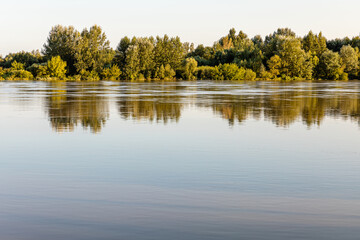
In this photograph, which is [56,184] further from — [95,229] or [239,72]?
[239,72]

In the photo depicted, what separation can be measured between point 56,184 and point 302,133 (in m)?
10.3

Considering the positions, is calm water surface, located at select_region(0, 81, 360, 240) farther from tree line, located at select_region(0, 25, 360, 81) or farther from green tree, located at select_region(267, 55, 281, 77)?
green tree, located at select_region(267, 55, 281, 77)

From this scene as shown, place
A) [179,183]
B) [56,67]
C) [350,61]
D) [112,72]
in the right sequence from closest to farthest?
1. [179,183]
2. [56,67]
3. [112,72]
4. [350,61]

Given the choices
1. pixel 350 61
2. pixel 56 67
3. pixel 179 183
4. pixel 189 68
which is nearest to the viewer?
pixel 179 183

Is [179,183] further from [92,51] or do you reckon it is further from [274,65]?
[274,65]

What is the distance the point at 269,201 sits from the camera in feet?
23.6

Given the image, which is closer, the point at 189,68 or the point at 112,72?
the point at 112,72

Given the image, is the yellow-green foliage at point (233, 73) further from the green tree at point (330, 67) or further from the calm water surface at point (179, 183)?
the calm water surface at point (179, 183)

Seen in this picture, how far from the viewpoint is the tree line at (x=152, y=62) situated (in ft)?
362

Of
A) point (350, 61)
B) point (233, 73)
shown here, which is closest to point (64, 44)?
point (233, 73)

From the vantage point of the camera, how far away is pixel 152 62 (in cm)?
11781

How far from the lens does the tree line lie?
110250 mm

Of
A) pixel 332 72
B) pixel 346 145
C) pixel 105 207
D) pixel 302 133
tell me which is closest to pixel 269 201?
pixel 105 207

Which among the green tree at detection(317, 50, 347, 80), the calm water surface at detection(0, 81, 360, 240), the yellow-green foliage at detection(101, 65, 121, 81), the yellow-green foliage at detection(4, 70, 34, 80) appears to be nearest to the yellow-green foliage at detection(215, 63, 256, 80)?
the green tree at detection(317, 50, 347, 80)
